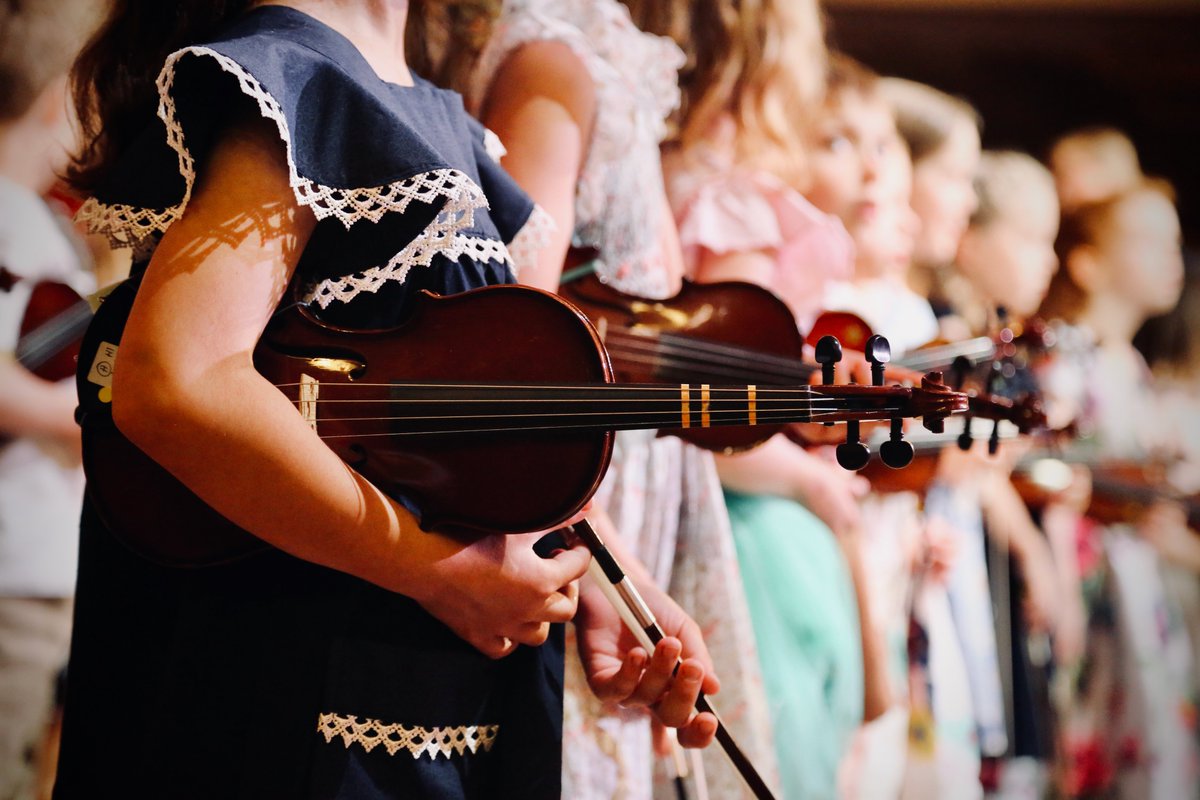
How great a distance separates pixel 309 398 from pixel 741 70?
1311 millimetres

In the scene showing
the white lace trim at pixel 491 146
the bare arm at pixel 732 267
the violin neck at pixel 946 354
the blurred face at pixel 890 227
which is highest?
the blurred face at pixel 890 227

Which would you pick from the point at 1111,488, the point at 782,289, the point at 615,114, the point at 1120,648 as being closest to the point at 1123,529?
the point at 1111,488

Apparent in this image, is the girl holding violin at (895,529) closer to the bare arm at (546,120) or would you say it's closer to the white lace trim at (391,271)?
the bare arm at (546,120)

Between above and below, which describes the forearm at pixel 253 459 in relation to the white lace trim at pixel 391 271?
below

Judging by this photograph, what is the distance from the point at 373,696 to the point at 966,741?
170 centimetres

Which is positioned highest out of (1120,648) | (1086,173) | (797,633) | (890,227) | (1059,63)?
(1059,63)

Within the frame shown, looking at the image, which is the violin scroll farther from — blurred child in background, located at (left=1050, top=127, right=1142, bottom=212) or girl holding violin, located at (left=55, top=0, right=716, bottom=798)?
blurred child in background, located at (left=1050, top=127, right=1142, bottom=212)

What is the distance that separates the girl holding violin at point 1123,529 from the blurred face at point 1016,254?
0.20ft

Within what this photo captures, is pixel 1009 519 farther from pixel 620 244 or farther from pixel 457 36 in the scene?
pixel 457 36

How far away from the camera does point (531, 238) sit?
104cm

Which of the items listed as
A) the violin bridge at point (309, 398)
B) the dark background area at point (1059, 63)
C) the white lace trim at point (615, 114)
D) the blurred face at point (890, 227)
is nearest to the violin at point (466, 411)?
the violin bridge at point (309, 398)

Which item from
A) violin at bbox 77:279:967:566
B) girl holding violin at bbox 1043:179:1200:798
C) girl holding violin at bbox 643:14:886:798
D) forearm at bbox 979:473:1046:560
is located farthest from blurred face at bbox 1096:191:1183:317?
violin at bbox 77:279:967:566

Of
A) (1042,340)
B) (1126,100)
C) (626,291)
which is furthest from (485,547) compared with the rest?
(1126,100)

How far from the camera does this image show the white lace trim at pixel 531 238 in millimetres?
1041
